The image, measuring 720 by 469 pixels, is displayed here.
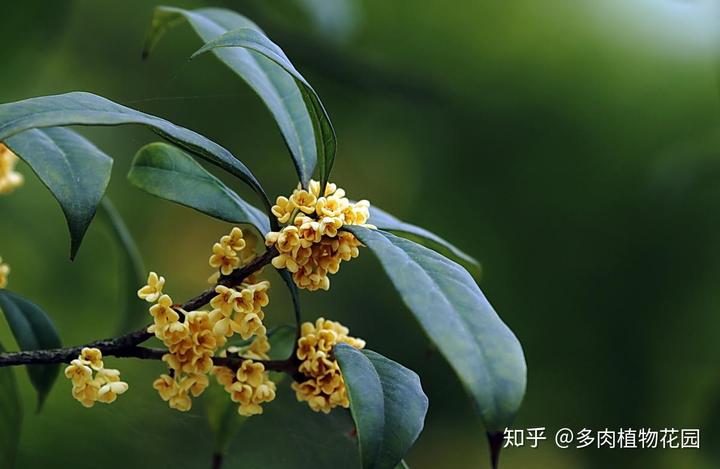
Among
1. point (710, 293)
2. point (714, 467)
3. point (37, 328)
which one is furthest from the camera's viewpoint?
point (710, 293)

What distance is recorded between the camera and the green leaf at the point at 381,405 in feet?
1.03

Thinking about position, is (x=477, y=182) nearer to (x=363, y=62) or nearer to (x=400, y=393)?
(x=363, y=62)

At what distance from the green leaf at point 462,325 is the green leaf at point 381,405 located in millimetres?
56

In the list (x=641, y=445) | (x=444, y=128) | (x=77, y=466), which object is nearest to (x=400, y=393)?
(x=77, y=466)

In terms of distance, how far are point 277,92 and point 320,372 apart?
17cm

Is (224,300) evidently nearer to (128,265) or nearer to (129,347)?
(129,347)

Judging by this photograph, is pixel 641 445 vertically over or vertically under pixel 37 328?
over

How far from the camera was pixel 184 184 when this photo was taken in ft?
1.28

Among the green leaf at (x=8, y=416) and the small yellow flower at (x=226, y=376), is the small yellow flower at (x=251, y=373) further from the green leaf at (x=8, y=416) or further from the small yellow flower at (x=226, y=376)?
the green leaf at (x=8, y=416)

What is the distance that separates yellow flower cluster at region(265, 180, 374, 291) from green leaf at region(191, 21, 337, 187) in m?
A: 0.02

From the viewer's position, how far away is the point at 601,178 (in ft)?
4.95

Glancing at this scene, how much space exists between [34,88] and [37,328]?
2.34 ft

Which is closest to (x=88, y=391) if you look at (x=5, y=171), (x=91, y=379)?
(x=91, y=379)

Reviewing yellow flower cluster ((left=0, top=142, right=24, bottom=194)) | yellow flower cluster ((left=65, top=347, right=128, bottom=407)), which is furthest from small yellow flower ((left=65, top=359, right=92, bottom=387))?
yellow flower cluster ((left=0, top=142, right=24, bottom=194))
